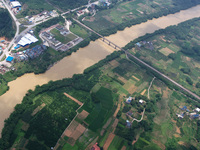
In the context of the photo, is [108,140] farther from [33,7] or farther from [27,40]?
[33,7]

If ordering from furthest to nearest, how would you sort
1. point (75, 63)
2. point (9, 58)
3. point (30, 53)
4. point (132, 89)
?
point (75, 63), point (30, 53), point (9, 58), point (132, 89)

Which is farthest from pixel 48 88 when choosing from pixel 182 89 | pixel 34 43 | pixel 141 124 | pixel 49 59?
pixel 182 89

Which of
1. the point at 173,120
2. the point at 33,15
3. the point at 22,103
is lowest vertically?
the point at 173,120

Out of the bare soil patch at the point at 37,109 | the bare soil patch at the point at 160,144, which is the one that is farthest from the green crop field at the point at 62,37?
the bare soil patch at the point at 160,144

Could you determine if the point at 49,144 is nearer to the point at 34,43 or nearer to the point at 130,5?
the point at 34,43

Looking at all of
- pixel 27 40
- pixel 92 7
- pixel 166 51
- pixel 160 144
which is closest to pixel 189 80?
pixel 166 51

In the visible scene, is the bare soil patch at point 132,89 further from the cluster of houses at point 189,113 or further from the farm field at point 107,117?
the cluster of houses at point 189,113
